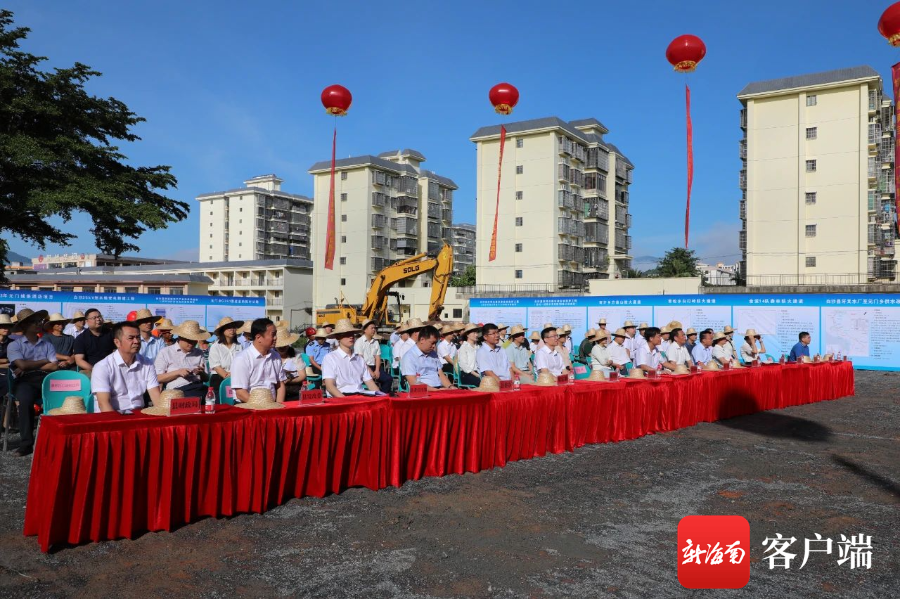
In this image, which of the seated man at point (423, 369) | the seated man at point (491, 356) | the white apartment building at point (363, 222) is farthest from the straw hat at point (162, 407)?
the white apartment building at point (363, 222)

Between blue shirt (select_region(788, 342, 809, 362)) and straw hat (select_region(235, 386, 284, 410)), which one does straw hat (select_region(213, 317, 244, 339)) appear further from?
blue shirt (select_region(788, 342, 809, 362))

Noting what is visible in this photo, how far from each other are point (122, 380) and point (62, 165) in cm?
1253

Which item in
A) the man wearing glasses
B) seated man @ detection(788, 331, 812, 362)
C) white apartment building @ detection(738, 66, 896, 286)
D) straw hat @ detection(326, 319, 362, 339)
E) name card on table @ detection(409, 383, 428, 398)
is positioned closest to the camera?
name card on table @ detection(409, 383, 428, 398)

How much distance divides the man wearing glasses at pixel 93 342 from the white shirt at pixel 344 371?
2.58m

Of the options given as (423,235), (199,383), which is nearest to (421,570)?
(199,383)

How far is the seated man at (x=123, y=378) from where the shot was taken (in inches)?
163

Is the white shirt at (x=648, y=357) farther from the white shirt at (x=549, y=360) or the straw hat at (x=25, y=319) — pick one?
the straw hat at (x=25, y=319)

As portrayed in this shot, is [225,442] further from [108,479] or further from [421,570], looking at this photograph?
[421,570]

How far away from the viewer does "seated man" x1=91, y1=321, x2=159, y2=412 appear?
13.6 ft

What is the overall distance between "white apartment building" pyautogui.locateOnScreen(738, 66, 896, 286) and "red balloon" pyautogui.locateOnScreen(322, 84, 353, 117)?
2599 cm

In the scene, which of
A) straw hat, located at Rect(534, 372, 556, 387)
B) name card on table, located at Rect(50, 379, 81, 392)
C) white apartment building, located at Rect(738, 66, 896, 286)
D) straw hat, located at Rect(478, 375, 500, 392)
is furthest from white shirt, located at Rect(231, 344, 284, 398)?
white apartment building, located at Rect(738, 66, 896, 286)

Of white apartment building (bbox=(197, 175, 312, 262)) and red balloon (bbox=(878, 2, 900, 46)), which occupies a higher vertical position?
white apartment building (bbox=(197, 175, 312, 262))

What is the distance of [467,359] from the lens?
7.96 metres

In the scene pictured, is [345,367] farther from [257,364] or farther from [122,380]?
[122,380]
